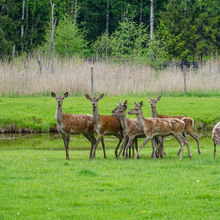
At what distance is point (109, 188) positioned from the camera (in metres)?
10.2

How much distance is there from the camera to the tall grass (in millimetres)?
29953

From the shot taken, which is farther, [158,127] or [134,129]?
[134,129]

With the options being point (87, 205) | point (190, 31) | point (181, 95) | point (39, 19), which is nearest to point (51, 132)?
point (181, 95)

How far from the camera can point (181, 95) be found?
31.3 meters

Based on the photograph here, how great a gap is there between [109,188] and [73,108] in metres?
15.7

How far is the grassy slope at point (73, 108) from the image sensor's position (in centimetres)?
2388

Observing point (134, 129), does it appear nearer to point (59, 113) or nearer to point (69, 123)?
Answer: point (69, 123)

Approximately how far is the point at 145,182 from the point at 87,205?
204cm

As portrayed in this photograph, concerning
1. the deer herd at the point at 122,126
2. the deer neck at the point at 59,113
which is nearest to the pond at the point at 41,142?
the deer herd at the point at 122,126

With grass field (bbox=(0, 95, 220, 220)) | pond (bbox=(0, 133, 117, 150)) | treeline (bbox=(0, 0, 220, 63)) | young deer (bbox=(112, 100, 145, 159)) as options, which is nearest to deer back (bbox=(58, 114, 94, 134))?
grass field (bbox=(0, 95, 220, 220))

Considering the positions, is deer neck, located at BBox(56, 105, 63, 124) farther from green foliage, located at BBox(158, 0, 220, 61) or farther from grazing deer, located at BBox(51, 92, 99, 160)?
green foliage, located at BBox(158, 0, 220, 61)

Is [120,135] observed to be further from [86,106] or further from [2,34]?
[2,34]

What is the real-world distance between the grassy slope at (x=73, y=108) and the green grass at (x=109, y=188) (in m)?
9.13

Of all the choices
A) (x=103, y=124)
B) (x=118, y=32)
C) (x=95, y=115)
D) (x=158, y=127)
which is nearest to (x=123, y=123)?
(x=103, y=124)
